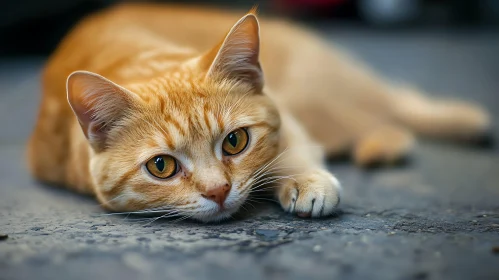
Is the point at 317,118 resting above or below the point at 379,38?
below

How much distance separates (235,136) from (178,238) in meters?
0.33

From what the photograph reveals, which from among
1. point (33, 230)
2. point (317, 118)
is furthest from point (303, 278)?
point (317, 118)

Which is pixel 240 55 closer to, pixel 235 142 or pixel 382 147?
pixel 235 142

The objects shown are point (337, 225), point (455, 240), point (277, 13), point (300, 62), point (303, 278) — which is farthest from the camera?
point (277, 13)

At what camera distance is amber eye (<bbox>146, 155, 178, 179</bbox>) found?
129 centimetres

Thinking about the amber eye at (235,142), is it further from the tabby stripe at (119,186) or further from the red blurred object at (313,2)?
the red blurred object at (313,2)

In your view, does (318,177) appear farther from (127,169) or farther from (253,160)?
(127,169)

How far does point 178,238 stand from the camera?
3.75 feet

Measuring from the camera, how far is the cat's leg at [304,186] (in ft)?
4.22

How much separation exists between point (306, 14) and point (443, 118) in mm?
2536

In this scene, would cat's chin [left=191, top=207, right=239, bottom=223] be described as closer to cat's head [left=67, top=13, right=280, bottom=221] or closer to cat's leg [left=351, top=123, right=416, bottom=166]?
cat's head [left=67, top=13, right=280, bottom=221]

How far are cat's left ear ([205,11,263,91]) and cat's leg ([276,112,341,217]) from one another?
8.7 inches

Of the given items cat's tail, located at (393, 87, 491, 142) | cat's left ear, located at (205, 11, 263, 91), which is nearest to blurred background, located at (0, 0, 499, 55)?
cat's tail, located at (393, 87, 491, 142)

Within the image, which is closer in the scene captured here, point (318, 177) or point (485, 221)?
point (485, 221)
